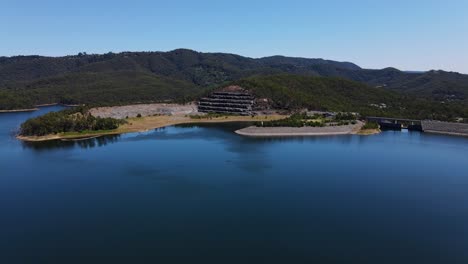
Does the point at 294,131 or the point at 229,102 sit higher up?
the point at 229,102

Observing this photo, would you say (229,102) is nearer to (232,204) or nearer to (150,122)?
(150,122)

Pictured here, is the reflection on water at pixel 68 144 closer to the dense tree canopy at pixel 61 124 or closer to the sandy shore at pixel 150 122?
the sandy shore at pixel 150 122

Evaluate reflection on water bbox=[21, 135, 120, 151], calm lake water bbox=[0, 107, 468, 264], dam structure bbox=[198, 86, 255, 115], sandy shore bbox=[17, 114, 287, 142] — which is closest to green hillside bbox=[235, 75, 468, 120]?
dam structure bbox=[198, 86, 255, 115]

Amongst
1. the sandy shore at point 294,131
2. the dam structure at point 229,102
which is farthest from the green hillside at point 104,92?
the sandy shore at point 294,131

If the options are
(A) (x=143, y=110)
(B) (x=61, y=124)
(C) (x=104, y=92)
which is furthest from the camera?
(C) (x=104, y=92)

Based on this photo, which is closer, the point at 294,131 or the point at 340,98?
the point at 294,131

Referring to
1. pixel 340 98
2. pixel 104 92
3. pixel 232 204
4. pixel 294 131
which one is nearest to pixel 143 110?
pixel 294 131

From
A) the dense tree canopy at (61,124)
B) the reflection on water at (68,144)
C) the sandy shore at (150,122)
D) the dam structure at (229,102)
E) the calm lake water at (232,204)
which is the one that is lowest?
the calm lake water at (232,204)
